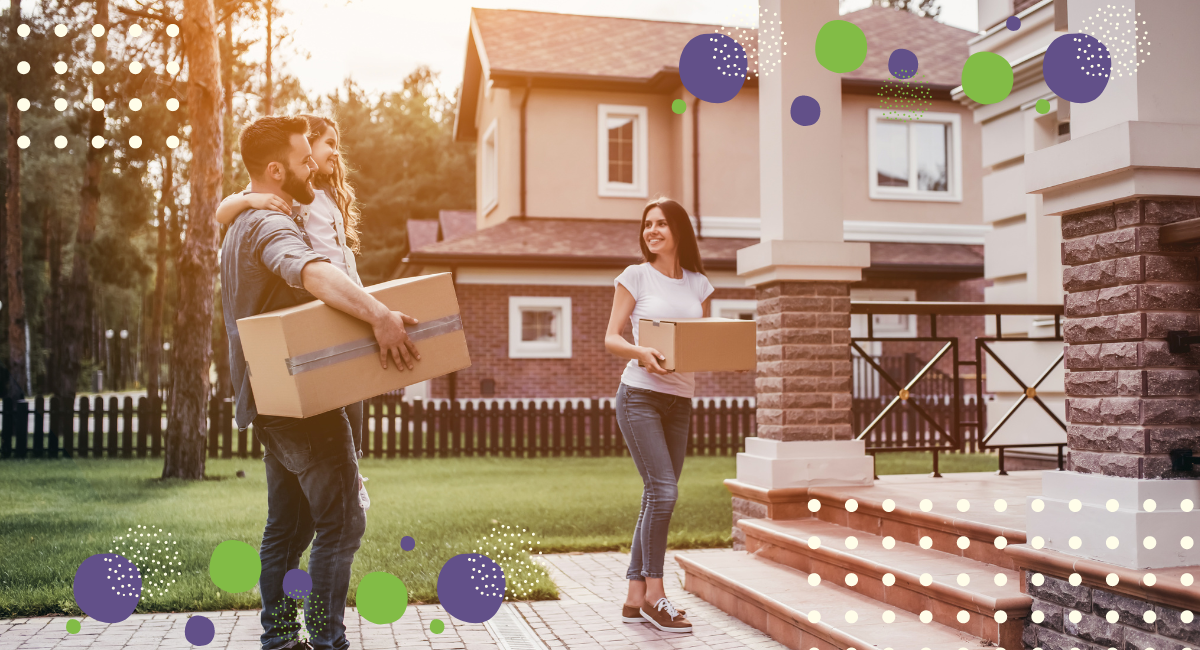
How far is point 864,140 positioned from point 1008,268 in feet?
36.3

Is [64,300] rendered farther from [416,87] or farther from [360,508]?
[360,508]

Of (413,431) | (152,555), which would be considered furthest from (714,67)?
(413,431)

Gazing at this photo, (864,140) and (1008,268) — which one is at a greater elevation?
(864,140)

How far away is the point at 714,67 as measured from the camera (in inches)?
203

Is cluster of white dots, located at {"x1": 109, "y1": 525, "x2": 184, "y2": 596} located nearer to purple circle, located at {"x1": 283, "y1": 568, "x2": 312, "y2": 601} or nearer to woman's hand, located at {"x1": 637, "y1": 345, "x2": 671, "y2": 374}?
purple circle, located at {"x1": 283, "y1": 568, "x2": 312, "y2": 601}

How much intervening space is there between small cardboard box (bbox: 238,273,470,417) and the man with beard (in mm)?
65

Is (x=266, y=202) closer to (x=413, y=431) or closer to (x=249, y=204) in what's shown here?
(x=249, y=204)

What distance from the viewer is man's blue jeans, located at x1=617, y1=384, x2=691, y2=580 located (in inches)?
178

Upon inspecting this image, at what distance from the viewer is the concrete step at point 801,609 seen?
3717 millimetres

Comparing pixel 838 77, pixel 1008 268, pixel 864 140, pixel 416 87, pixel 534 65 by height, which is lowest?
pixel 1008 268

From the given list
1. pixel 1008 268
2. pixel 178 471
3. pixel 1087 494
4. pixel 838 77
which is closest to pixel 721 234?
pixel 1008 268

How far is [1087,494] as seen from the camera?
3.35 m

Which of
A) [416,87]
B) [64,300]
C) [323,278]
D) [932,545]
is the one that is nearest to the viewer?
[323,278]

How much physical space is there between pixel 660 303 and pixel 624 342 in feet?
0.99
